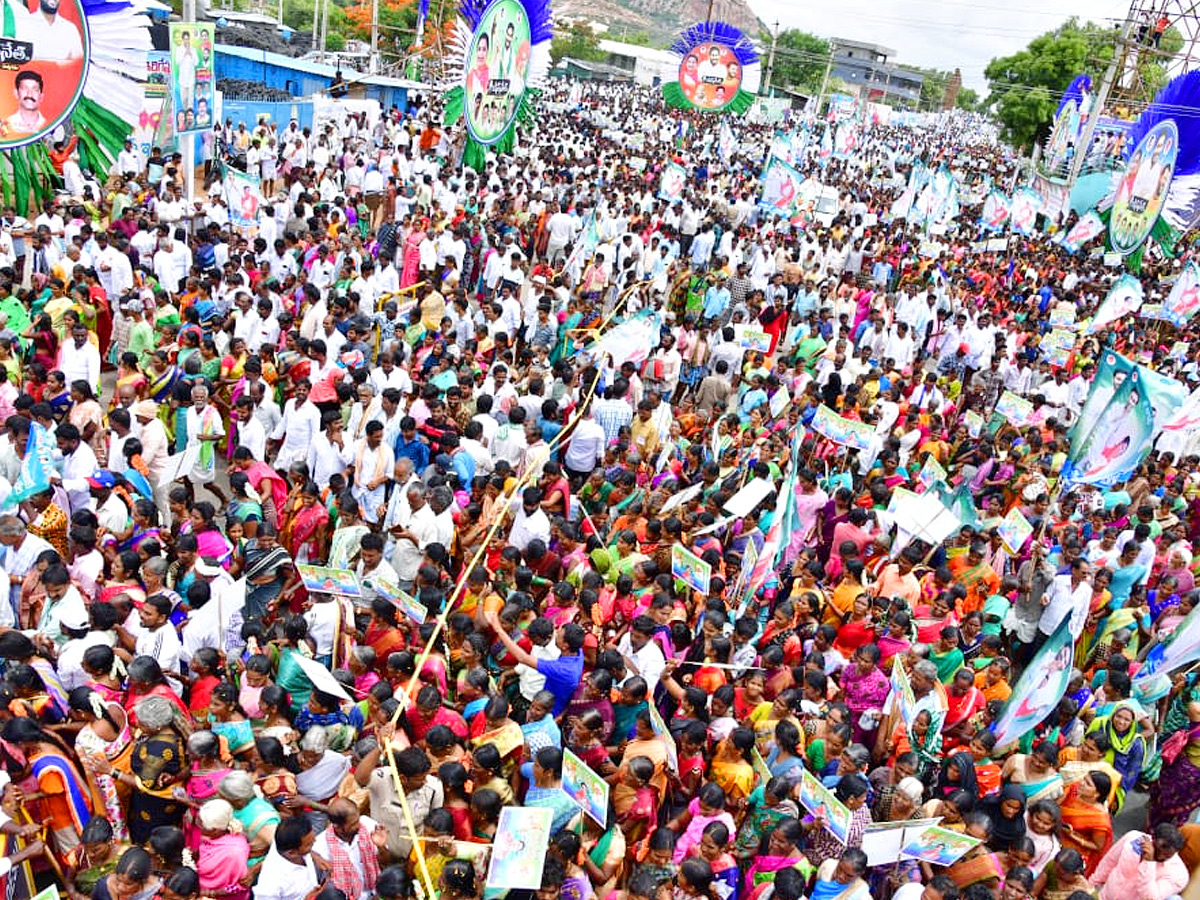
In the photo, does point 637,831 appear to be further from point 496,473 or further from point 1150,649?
point 1150,649

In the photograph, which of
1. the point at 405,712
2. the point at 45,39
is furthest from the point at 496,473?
the point at 45,39

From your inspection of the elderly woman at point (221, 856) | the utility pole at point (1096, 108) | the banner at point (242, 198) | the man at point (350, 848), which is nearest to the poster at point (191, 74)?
the banner at point (242, 198)

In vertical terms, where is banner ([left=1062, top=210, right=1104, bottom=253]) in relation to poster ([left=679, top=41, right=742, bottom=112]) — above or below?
below

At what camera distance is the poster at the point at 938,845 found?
370 centimetres

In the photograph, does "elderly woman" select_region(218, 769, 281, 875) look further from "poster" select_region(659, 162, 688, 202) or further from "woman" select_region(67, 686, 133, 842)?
"poster" select_region(659, 162, 688, 202)

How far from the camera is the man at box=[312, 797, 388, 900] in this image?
3512 mm

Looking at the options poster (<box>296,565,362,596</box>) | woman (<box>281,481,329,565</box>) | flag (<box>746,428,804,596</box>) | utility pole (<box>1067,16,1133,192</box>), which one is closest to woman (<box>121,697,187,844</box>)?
poster (<box>296,565,362,596</box>)

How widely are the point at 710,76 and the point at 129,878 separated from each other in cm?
2453

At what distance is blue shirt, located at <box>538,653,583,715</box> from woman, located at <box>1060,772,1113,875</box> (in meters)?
2.36

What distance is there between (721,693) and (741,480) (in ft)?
8.82

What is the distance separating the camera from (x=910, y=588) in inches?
233

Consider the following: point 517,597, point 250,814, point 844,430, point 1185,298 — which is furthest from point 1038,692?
point 1185,298

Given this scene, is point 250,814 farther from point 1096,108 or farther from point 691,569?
point 1096,108

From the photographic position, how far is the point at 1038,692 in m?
4.78
